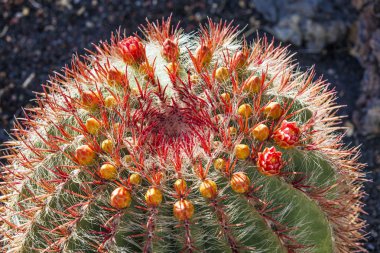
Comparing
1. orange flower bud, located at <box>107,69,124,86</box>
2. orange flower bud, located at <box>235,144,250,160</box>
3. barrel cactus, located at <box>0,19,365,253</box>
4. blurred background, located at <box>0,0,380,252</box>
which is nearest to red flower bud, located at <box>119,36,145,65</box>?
barrel cactus, located at <box>0,19,365,253</box>

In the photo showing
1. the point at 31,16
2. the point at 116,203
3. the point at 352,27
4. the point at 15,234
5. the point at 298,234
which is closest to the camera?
the point at 116,203

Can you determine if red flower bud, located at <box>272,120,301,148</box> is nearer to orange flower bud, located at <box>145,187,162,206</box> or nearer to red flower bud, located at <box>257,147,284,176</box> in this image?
red flower bud, located at <box>257,147,284,176</box>

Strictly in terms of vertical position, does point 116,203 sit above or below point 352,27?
above

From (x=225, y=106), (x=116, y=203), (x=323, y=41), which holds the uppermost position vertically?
(x=225, y=106)

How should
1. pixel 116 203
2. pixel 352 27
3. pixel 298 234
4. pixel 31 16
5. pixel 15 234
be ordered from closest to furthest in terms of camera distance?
pixel 116 203
pixel 298 234
pixel 15 234
pixel 352 27
pixel 31 16

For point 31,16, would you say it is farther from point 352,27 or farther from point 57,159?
point 57,159

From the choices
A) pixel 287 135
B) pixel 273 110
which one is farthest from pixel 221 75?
pixel 287 135

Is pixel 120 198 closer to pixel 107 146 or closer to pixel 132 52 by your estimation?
pixel 107 146

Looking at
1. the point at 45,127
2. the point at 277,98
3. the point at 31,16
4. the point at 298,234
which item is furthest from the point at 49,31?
the point at 298,234
